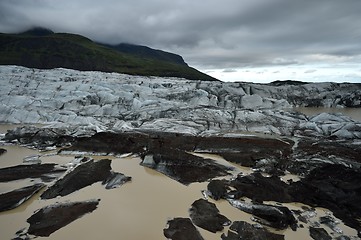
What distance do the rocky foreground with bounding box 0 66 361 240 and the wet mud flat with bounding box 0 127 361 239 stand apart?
0.05m

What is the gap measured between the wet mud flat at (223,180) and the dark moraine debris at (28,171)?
0.16 ft

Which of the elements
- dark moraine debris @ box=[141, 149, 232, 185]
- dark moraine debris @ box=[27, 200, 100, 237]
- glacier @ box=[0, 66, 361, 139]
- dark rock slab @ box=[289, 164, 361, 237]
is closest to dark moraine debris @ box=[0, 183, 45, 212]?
dark moraine debris @ box=[27, 200, 100, 237]

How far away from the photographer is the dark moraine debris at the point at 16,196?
10.7m

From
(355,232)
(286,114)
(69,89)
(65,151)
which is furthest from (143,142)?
(69,89)

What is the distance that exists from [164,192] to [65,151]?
30.6 ft

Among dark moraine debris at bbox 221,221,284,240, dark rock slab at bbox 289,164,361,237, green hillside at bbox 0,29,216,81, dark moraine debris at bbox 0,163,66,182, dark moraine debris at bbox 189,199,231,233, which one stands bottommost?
dark moraine debris at bbox 0,163,66,182

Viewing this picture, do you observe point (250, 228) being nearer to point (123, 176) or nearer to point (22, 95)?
point (123, 176)

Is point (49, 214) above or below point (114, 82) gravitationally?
below

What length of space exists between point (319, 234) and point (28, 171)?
13430 mm

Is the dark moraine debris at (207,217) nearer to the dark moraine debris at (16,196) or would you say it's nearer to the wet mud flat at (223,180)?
the wet mud flat at (223,180)

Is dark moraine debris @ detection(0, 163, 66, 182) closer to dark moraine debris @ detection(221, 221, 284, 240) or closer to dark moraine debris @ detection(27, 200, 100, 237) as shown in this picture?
dark moraine debris @ detection(27, 200, 100, 237)

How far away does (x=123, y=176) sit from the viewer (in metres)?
13.8

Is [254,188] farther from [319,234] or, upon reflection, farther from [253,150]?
[253,150]

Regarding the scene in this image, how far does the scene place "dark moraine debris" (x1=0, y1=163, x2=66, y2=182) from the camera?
1369 centimetres
